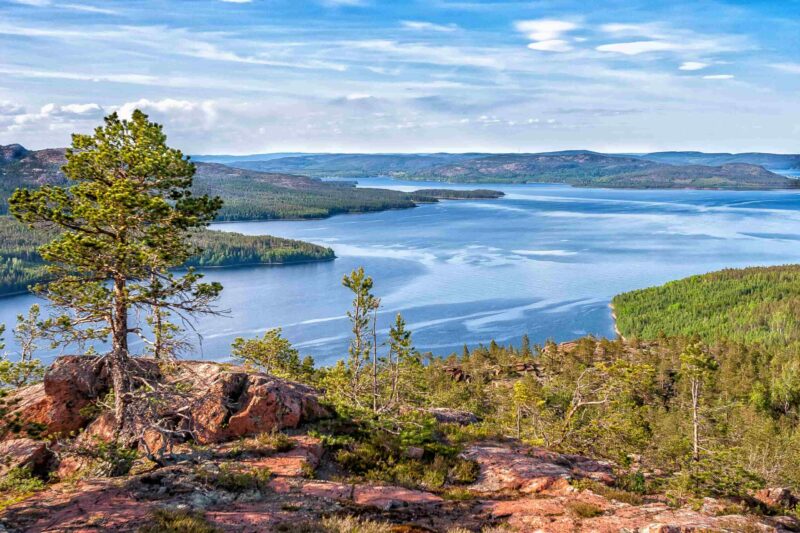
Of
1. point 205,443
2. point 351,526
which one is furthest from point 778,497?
point 205,443

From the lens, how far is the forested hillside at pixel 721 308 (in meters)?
103

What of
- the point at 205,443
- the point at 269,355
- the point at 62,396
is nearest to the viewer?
the point at 205,443

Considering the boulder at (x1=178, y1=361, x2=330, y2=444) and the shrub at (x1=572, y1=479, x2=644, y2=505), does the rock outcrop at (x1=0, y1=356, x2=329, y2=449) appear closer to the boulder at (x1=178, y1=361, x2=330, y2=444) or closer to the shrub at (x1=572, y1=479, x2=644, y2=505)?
the boulder at (x1=178, y1=361, x2=330, y2=444)

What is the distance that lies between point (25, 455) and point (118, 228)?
7.30m

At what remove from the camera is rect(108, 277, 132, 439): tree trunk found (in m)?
17.6

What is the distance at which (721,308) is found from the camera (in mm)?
117250

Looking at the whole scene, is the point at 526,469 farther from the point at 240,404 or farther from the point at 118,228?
the point at 118,228

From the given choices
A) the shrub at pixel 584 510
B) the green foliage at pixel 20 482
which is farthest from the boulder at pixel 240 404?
the shrub at pixel 584 510

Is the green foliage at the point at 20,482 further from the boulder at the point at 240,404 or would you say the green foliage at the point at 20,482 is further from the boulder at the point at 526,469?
the boulder at the point at 526,469

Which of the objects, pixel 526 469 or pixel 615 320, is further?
pixel 615 320

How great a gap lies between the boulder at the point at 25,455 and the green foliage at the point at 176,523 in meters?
5.43

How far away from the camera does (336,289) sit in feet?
429

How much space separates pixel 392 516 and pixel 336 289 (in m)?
117

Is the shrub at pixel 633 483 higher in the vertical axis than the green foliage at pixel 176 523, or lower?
lower
